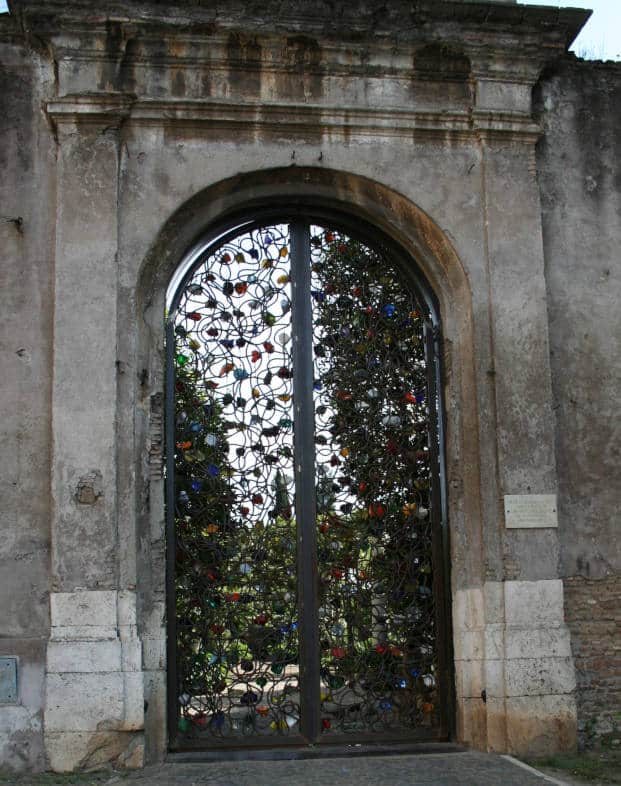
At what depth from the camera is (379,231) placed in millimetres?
7504

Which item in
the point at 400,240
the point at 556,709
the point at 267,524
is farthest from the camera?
the point at 400,240

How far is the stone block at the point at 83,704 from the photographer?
6.06 m

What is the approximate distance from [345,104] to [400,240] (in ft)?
3.36

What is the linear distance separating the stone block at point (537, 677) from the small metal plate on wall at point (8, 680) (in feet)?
9.97

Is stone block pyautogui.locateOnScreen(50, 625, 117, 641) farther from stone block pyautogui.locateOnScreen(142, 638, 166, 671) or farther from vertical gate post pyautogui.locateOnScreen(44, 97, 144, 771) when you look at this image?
stone block pyautogui.locateOnScreen(142, 638, 166, 671)

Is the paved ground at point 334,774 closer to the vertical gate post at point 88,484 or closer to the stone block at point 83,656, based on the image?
the vertical gate post at point 88,484

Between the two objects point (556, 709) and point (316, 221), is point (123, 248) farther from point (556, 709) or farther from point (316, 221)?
point (556, 709)

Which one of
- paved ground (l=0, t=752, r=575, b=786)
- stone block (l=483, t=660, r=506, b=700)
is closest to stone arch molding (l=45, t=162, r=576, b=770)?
stone block (l=483, t=660, r=506, b=700)

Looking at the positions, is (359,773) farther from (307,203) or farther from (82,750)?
(307,203)

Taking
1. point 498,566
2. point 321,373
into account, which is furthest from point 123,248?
point 498,566

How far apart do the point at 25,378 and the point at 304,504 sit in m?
2.01

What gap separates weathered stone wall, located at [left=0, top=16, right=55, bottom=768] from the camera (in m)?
6.30

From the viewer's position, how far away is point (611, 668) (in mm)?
6824

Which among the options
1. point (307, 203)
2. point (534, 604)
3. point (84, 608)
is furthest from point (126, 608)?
point (307, 203)
